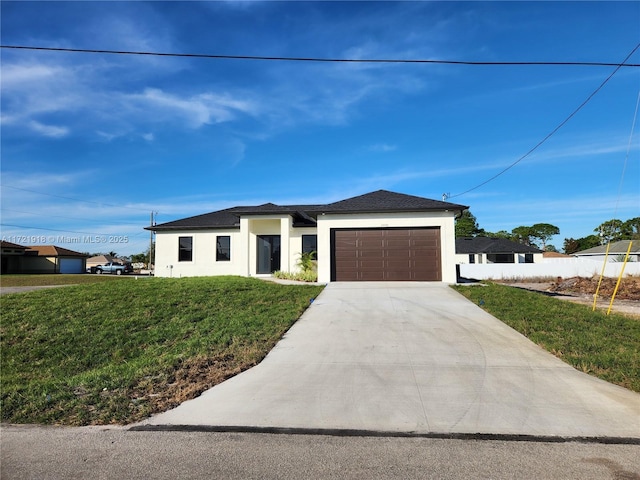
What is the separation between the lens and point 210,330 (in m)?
8.49

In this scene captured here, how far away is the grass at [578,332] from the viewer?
6040mm

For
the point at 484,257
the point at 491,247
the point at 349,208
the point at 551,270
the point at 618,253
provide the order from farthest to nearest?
the point at 618,253 < the point at 484,257 < the point at 491,247 < the point at 551,270 < the point at 349,208

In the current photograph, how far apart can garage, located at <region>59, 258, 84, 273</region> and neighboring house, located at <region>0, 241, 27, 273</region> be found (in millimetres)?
4403

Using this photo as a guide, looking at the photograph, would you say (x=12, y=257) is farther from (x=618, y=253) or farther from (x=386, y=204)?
(x=618, y=253)

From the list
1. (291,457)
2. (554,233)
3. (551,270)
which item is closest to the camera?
(291,457)

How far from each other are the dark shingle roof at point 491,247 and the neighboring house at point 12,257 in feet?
161

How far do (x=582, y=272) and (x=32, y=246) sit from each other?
192 feet

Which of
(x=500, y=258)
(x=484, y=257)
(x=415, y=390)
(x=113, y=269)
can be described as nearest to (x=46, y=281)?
(x=113, y=269)

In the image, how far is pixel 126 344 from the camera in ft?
25.5

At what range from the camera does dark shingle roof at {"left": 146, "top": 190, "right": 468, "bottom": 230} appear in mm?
15836

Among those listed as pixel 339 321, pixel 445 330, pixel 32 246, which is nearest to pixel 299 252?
pixel 339 321

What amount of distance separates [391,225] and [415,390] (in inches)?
443

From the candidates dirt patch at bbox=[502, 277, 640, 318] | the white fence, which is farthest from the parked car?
dirt patch at bbox=[502, 277, 640, 318]

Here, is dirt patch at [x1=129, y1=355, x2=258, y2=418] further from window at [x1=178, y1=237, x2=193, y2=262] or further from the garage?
the garage
